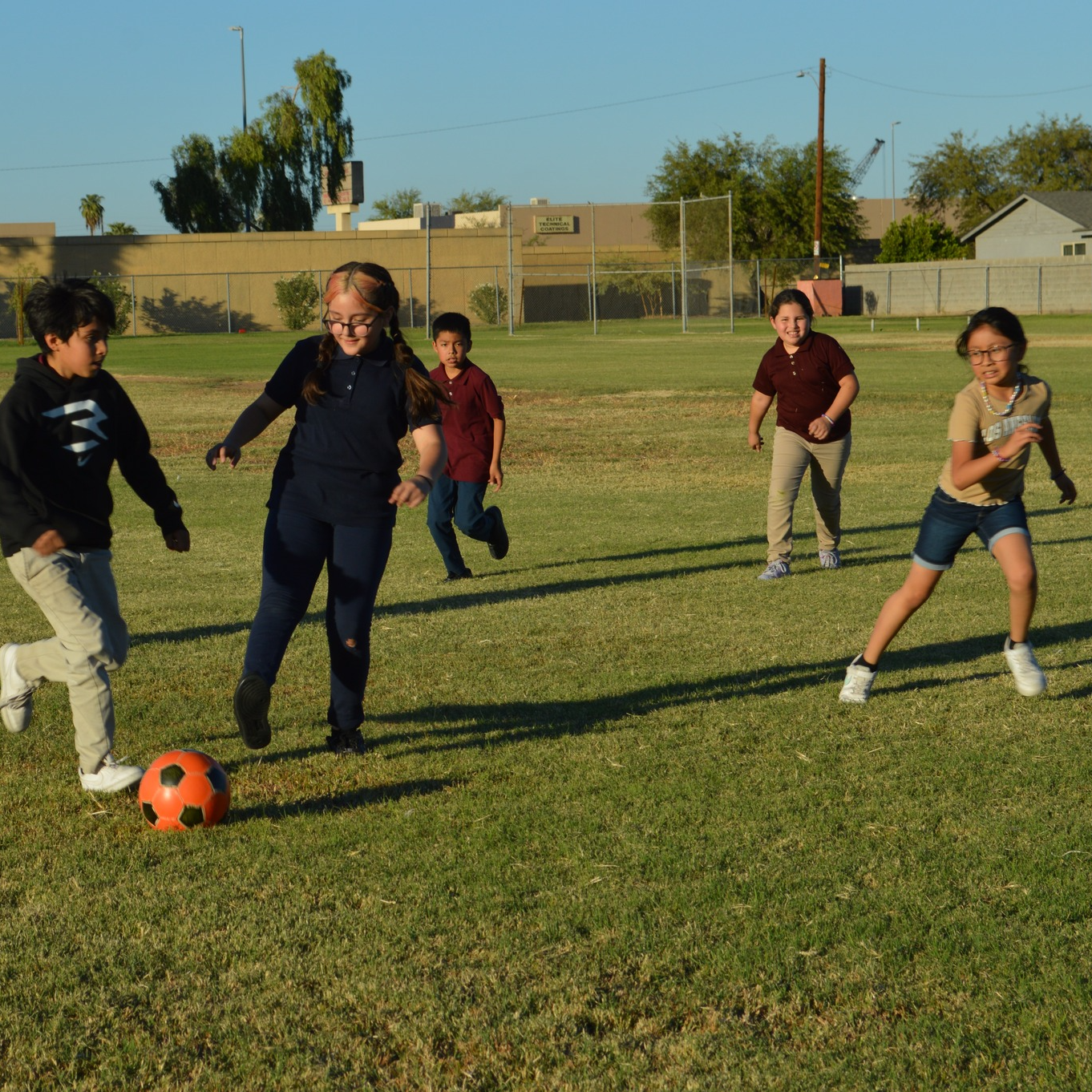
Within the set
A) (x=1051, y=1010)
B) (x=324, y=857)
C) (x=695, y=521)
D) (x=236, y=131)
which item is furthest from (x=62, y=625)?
(x=236, y=131)

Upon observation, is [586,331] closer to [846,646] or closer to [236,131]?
[236,131]

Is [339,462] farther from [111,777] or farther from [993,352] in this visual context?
[993,352]

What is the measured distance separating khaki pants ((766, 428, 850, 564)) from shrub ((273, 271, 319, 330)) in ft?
181

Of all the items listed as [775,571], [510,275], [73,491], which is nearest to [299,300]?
[510,275]

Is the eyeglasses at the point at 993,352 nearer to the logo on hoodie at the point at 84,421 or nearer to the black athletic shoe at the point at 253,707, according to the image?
the black athletic shoe at the point at 253,707

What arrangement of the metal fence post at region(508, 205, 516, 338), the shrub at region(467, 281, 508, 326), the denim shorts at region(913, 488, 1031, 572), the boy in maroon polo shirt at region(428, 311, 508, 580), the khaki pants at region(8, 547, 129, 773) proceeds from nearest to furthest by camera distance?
the khaki pants at region(8, 547, 129, 773), the denim shorts at region(913, 488, 1031, 572), the boy in maroon polo shirt at region(428, 311, 508, 580), the metal fence post at region(508, 205, 516, 338), the shrub at region(467, 281, 508, 326)

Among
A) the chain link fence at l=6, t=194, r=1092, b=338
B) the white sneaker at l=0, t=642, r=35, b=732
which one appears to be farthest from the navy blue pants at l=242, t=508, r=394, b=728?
the chain link fence at l=6, t=194, r=1092, b=338

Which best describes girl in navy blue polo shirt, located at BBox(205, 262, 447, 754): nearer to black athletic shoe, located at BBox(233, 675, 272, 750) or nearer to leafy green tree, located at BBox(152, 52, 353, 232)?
black athletic shoe, located at BBox(233, 675, 272, 750)

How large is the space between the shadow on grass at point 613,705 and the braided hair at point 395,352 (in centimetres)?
149

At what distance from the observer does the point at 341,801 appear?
5203mm

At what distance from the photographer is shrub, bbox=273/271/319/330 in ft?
208

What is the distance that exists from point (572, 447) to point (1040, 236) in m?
64.3

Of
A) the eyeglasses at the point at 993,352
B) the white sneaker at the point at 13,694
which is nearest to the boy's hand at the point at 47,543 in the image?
the white sneaker at the point at 13,694

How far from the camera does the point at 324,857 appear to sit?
15.2ft
